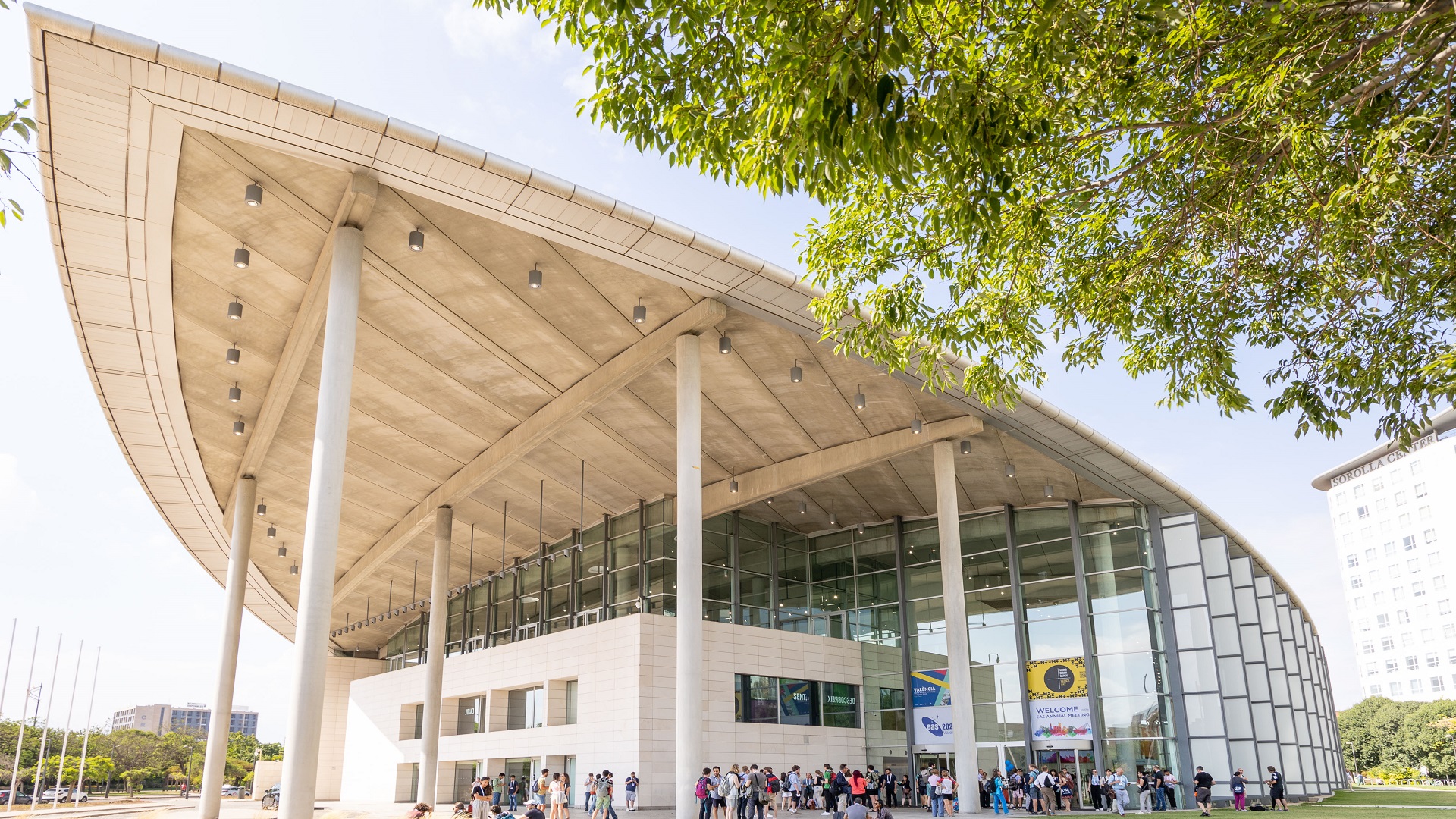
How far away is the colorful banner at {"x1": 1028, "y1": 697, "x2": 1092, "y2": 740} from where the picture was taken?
25234 mm

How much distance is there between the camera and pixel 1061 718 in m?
25.6

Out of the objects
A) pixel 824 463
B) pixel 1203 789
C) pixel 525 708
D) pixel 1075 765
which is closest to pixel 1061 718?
pixel 1075 765

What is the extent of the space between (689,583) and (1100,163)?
36.8 feet

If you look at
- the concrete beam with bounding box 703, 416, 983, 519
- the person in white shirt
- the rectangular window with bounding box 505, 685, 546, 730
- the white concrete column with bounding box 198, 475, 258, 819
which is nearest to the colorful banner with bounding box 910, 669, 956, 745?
the person in white shirt

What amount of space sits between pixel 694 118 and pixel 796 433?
709 inches

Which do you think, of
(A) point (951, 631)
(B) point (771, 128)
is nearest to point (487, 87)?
(B) point (771, 128)

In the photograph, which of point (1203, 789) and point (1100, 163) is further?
point (1203, 789)

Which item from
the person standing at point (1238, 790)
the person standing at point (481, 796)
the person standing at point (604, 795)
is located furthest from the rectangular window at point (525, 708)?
the person standing at point (1238, 790)

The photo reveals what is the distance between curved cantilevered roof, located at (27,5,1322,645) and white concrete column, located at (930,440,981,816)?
1100 millimetres

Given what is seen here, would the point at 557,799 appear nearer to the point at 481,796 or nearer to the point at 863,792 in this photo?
the point at 481,796

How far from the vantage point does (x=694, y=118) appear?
6008mm

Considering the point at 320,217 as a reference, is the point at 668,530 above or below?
below

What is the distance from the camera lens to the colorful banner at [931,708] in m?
27.2

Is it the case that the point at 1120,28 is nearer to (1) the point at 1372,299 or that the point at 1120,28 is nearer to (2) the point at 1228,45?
(2) the point at 1228,45
